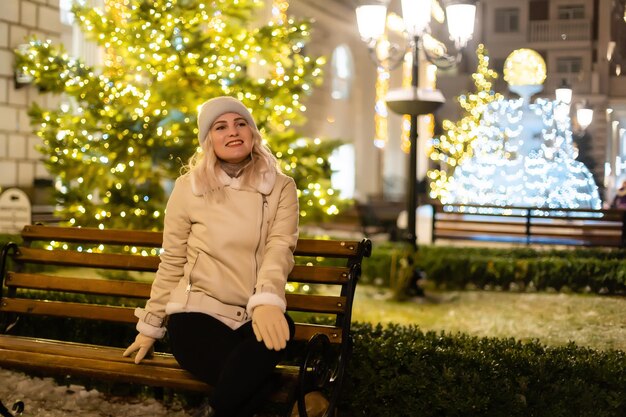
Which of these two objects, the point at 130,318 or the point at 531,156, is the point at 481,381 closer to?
the point at 130,318

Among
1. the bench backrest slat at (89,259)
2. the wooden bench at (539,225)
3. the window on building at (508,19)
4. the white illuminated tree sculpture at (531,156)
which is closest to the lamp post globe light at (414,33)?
the window on building at (508,19)

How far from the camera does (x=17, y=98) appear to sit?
41.7 ft

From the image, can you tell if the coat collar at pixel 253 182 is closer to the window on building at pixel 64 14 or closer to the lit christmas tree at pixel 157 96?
the lit christmas tree at pixel 157 96

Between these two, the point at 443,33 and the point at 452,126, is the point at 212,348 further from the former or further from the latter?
the point at 443,33

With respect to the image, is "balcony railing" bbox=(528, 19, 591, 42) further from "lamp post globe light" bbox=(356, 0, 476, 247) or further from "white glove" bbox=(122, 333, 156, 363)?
"white glove" bbox=(122, 333, 156, 363)

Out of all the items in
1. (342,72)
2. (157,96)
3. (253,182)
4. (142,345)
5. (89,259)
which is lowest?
(142,345)

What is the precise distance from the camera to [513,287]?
36.1 feet

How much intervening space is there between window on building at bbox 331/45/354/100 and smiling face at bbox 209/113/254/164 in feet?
74.4

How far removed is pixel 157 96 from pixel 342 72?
20270mm

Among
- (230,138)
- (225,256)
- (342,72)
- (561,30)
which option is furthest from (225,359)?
(342,72)

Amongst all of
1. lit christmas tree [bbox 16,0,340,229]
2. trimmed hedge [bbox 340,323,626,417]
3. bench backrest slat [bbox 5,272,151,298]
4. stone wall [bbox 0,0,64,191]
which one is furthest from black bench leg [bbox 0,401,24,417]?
stone wall [bbox 0,0,64,191]

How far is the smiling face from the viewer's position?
14.2ft

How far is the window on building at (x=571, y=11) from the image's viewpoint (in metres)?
7.73

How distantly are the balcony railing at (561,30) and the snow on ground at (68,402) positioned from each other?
4.51 meters
